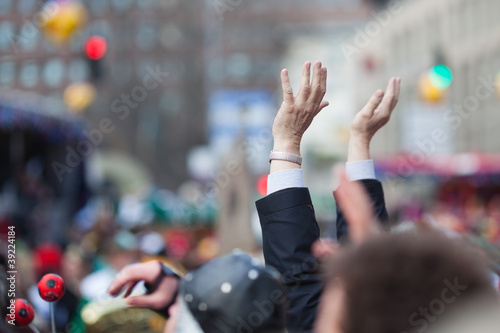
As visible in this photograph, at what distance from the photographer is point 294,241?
1.75 meters

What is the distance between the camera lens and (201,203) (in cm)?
1545

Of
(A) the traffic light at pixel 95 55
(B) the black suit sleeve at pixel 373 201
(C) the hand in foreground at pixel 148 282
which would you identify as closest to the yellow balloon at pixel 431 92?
(A) the traffic light at pixel 95 55

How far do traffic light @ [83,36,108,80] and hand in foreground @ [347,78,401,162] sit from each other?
9.73 m

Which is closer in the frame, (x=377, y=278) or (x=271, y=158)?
(x=377, y=278)

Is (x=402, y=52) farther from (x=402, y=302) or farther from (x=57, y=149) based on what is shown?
(x=402, y=302)

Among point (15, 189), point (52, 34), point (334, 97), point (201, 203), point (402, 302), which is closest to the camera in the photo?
point (402, 302)

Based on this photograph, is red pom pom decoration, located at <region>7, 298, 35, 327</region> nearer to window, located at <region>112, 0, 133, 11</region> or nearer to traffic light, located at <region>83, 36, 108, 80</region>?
traffic light, located at <region>83, 36, 108, 80</region>

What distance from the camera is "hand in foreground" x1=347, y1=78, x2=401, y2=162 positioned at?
7.45 ft

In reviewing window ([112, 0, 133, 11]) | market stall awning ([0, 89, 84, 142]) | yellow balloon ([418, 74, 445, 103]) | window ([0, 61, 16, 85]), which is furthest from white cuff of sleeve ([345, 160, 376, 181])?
window ([112, 0, 133, 11])

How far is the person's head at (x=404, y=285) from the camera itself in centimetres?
108

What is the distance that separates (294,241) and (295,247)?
0.02 metres

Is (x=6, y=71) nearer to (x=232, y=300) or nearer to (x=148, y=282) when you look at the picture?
(x=148, y=282)

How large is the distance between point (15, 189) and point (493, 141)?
24.2 meters

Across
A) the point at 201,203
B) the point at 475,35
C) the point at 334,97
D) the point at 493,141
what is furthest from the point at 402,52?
the point at 201,203
